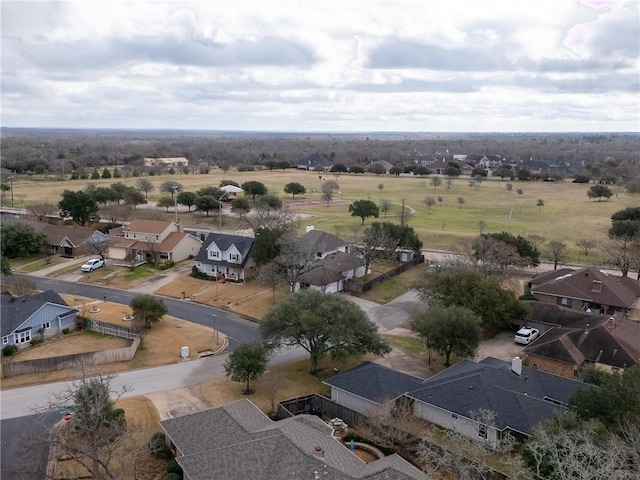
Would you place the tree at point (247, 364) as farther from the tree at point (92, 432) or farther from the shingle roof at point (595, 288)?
the shingle roof at point (595, 288)

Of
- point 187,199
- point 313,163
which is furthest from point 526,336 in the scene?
point 313,163

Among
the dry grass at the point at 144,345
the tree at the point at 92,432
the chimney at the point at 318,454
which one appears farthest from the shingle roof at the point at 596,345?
the tree at the point at 92,432

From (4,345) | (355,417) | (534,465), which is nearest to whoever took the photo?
(534,465)

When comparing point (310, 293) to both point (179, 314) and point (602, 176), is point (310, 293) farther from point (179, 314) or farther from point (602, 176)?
point (602, 176)

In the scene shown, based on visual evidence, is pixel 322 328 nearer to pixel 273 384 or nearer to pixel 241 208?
pixel 273 384

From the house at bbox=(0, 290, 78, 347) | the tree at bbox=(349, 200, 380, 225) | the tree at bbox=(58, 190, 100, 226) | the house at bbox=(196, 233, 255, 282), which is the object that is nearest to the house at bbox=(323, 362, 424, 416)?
the house at bbox=(0, 290, 78, 347)

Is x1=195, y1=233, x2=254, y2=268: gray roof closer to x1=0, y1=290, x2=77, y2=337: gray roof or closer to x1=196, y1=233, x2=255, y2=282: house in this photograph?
x1=196, y1=233, x2=255, y2=282: house

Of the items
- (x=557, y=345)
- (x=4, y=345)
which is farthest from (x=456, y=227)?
(x=4, y=345)
